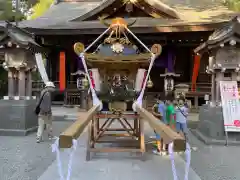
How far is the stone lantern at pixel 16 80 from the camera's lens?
30.9ft

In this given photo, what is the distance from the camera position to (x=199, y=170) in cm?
589

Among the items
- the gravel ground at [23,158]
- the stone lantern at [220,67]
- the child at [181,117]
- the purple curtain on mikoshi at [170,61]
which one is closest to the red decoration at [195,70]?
the purple curtain on mikoshi at [170,61]

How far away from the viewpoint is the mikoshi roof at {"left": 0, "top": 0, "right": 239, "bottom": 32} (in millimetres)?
13891

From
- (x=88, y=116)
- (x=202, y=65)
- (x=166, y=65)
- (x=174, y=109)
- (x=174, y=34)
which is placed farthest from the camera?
(x=202, y=65)

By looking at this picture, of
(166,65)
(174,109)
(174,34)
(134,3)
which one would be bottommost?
(174,109)

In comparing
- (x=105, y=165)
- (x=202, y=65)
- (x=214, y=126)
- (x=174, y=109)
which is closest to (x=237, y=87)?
(x=214, y=126)

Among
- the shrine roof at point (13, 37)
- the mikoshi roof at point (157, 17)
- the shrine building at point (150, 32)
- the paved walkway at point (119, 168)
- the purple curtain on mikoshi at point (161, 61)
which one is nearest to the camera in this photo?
the paved walkway at point (119, 168)

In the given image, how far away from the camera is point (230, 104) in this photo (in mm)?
8602

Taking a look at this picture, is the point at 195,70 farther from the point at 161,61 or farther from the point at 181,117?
the point at 181,117

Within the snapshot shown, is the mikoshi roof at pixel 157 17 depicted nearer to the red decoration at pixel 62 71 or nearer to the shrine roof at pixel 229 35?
the red decoration at pixel 62 71

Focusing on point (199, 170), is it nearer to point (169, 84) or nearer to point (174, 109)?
point (174, 109)

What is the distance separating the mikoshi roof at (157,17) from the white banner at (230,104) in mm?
5411

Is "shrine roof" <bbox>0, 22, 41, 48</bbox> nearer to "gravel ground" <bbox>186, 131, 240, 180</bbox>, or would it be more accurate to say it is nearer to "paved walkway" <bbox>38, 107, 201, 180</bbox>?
"paved walkway" <bbox>38, 107, 201, 180</bbox>

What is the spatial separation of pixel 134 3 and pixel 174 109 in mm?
9476
